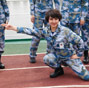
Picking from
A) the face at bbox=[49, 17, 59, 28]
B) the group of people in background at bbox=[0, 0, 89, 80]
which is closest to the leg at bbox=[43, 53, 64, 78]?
the group of people in background at bbox=[0, 0, 89, 80]

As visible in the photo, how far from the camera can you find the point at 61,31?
2975 millimetres

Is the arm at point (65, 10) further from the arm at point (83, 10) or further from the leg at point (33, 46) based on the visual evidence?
the leg at point (33, 46)

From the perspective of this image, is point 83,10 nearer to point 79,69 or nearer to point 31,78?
point 79,69

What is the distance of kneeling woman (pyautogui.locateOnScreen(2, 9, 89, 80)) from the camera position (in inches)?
115

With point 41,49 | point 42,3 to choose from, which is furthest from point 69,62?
point 41,49

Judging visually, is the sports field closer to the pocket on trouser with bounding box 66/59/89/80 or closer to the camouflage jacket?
the pocket on trouser with bounding box 66/59/89/80

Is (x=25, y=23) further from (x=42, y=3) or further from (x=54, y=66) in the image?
(x=54, y=66)

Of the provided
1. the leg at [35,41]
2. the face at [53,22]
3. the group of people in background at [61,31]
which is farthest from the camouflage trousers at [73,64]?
the leg at [35,41]

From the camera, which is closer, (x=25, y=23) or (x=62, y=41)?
(x=62, y=41)

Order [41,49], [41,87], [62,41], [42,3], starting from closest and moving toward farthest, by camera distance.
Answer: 1. [41,87]
2. [62,41]
3. [42,3]
4. [41,49]

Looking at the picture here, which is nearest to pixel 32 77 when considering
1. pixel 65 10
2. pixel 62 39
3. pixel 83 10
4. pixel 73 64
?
pixel 73 64

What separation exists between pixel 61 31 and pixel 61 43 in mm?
179

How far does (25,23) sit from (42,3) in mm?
2975

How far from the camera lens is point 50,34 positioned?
300 cm
